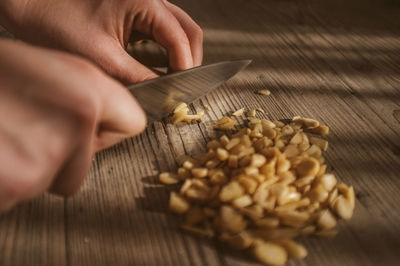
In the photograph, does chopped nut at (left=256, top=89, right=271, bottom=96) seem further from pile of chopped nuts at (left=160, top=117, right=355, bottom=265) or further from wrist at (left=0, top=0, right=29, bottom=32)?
wrist at (left=0, top=0, right=29, bottom=32)

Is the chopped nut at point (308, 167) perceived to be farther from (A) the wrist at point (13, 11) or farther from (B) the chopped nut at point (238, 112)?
(A) the wrist at point (13, 11)

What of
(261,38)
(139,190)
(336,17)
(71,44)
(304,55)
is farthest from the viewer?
(336,17)

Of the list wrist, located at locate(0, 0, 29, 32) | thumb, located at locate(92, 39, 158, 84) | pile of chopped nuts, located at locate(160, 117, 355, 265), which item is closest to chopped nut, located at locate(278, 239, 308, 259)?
pile of chopped nuts, located at locate(160, 117, 355, 265)

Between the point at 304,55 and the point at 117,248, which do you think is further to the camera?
the point at 304,55

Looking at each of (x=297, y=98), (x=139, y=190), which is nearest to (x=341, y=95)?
(x=297, y=98)

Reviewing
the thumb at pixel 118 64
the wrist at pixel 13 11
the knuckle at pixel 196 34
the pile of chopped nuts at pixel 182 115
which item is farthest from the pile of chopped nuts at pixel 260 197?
the wrist at pixel 13 11

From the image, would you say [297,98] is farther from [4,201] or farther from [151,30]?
[4,201]

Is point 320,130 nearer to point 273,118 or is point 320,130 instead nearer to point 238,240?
point 273,118
